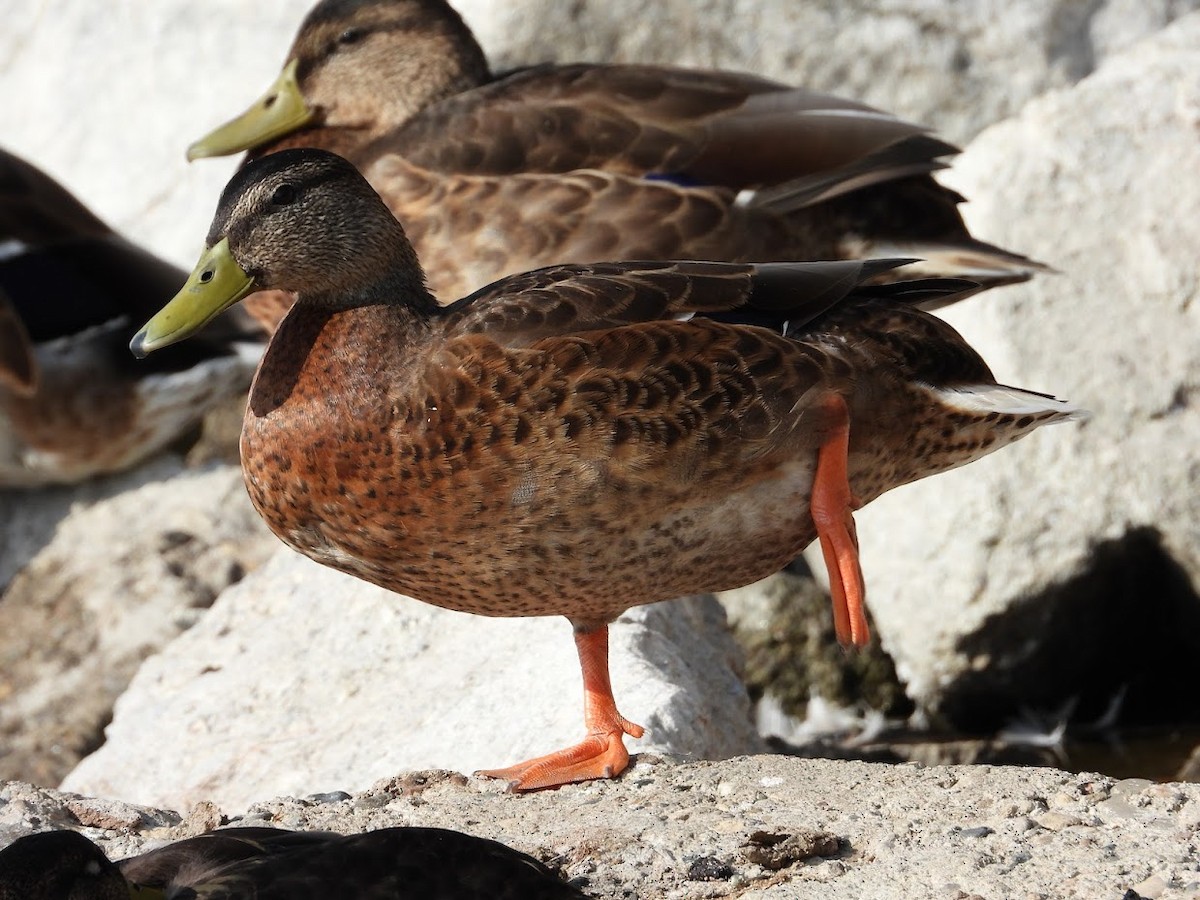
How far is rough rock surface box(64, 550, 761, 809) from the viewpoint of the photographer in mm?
4730

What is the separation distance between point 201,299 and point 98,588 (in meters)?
2.91

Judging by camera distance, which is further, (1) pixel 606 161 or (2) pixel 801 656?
(2) pixel 801 656

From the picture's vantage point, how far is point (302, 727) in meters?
5.08

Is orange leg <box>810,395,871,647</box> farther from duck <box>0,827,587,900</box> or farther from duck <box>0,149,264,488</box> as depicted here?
duck <box>0,149,264,488</box>

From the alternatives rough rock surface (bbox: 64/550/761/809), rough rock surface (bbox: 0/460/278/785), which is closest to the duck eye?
rough rock surface (bbox: 64/550/761/809)

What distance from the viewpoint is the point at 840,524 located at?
4.19 metres

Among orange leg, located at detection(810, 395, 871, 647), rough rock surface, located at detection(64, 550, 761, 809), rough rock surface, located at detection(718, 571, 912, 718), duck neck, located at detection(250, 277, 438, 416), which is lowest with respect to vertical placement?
rough rock surface, located at detection(718, 571, 912, 718)

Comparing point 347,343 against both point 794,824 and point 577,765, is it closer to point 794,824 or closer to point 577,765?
point 577,765

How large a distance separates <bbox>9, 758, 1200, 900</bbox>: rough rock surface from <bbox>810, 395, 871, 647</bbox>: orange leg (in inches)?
13.2

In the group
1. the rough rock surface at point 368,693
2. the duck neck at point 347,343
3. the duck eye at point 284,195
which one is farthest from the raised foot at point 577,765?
the duck eye at point 284,195

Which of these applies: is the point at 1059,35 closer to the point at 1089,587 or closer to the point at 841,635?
the point at 1089,587

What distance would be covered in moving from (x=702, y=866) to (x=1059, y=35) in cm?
466

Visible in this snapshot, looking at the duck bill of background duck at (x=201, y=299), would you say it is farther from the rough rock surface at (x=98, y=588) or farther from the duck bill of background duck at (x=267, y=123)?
the rough rock surface at (x=98, y=588)

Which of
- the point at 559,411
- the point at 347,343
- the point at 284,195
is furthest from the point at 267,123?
the point at 559,411
